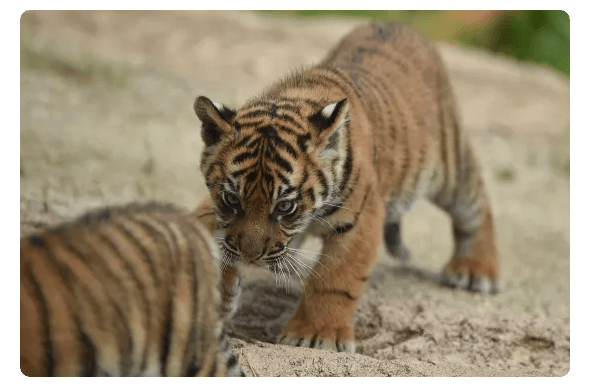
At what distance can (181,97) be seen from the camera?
29.9 feet

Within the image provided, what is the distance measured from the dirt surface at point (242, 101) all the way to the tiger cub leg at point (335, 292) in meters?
0.22

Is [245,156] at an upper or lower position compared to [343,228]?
upper

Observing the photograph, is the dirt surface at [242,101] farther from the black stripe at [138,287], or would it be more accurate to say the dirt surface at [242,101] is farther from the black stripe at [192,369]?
the black stripe at [138,287]

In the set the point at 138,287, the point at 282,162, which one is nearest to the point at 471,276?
the point at 282,162

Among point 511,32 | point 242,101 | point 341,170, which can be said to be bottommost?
point 341,170

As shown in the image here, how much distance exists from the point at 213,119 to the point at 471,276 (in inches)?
140

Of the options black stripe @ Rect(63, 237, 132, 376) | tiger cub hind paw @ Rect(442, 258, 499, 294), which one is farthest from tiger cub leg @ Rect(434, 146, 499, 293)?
black stripe @ Rect(63, 237, 132, 376)

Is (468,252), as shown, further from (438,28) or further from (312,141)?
(438,28)

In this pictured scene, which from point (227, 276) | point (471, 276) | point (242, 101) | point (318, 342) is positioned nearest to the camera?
point (227, 276)

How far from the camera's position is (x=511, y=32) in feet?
44.4

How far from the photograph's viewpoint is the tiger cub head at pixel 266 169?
377cm

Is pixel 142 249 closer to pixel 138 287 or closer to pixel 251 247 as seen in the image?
pixel 138 287

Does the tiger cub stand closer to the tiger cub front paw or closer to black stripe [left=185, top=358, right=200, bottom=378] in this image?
black stripe [left=185, top=358, right=200, bottom=378]

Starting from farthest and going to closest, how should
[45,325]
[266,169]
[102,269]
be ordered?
[266,169] < [102,269] < [45,325]
